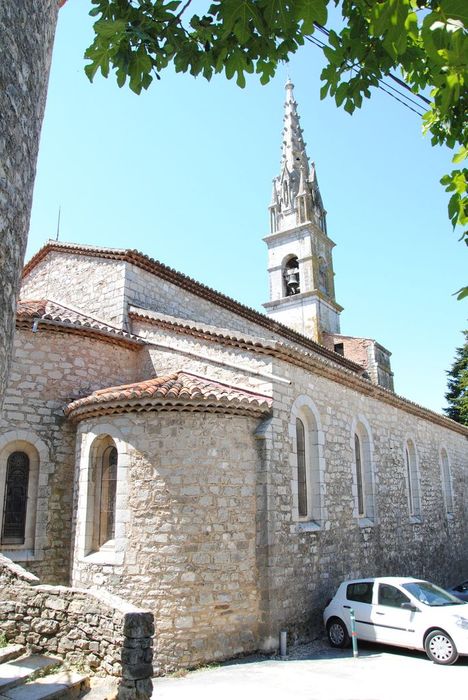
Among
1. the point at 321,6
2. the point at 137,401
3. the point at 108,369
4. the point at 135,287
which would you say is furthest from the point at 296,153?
the point at 321,6

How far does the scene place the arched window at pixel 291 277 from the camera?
2484cm

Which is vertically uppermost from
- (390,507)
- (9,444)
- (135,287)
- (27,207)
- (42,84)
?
(135,287)

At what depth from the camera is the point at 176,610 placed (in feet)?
25.3

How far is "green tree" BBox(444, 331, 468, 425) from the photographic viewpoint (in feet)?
92.5

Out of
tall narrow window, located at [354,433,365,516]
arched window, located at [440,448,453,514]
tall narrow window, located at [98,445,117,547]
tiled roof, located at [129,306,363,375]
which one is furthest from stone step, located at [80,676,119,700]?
arched window, located at [440,448,453,514]

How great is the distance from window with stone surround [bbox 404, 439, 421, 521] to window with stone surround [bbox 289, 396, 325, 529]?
5.86m

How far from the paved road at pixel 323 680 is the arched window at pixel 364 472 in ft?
13.6

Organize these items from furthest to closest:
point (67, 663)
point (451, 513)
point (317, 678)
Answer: point (451, 513), point (317, 678), point (67, 663)

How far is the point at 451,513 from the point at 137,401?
14044 millimetres

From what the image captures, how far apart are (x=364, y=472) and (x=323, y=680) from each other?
6180mm

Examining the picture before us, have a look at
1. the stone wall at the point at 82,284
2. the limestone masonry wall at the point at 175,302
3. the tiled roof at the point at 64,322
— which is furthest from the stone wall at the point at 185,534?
the limestone masonry wall at the point at 175,302

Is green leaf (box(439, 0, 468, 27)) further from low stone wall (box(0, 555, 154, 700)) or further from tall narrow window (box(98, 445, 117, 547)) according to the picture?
tall narrow window (box(98, 445, 117, 547))

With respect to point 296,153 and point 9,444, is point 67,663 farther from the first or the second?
point 296,153

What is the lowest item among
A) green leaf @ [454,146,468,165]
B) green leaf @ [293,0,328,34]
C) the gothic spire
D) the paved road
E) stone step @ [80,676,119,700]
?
the paved road
